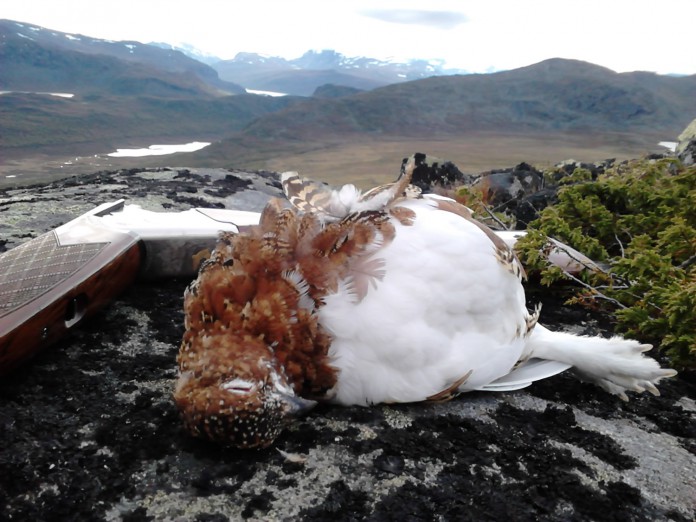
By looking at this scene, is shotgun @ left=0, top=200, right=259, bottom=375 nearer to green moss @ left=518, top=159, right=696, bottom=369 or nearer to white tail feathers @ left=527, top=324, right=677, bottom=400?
white tail feathers @ left=527, top=324, right=677, bottom=400

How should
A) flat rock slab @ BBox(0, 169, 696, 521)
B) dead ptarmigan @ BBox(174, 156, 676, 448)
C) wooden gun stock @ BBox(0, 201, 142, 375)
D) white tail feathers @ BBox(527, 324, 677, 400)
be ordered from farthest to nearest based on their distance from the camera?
white tail feathers @ BBox(527, 324, 677, 400)
wooden gun stock @ BBox(0, 201, 142, 375)
dead ptarmigan @ BBox(174, 156, 676, 448)
flat rock slab @ BBox(0, 169, 696, 521)

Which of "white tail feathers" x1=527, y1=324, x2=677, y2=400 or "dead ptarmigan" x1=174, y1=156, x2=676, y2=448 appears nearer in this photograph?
"dead ptarmigan" x1=174, y1=156, x2=676, y2=448

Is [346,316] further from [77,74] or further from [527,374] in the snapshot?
[77,74]

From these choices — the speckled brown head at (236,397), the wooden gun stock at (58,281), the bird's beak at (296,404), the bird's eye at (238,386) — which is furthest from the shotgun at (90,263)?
the bird's beak at (296,404)

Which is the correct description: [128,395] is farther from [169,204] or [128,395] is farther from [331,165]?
[331,165]

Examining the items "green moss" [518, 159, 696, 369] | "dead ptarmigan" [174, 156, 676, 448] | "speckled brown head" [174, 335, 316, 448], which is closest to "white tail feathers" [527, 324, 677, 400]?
"dead ptarmigan" [174, 156, 676, 448]

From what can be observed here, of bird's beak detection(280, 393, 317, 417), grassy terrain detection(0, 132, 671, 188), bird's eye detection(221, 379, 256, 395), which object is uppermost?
bird's eye detection(221, 379, 256, 395)

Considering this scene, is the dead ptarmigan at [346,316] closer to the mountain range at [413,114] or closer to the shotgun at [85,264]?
the shotgun at [85,264]
